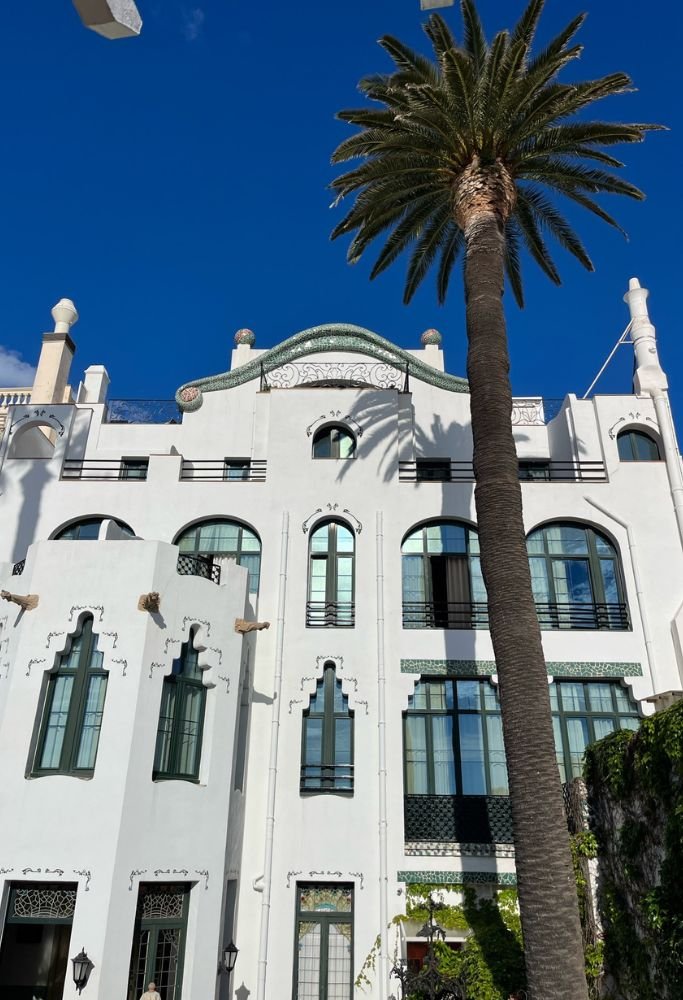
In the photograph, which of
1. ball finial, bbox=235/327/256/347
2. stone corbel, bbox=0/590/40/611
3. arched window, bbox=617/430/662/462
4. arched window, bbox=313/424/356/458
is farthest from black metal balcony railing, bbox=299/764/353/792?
ball finial, bbox=235/327/256/347

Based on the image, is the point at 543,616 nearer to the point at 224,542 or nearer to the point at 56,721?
the point at 224,542

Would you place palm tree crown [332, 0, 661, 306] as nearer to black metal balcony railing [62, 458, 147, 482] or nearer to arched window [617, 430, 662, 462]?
arched window [617, 430, 662, 462]

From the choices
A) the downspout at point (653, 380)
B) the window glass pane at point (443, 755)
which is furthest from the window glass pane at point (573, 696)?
the downspout at point (653, 380)

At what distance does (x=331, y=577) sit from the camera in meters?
18.9

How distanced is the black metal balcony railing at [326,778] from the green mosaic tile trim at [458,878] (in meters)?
2.07

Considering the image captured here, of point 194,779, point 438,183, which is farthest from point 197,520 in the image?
point 438,183

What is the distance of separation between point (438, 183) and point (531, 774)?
1203 centimetres

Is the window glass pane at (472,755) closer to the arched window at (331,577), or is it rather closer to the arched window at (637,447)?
the arched window at (331,577)

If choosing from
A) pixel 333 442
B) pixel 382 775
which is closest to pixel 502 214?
pixel 333 442

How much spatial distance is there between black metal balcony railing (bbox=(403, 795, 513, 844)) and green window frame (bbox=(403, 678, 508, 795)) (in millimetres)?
172

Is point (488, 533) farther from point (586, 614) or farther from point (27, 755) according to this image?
point (27, 755)

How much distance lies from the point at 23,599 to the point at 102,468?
6.48 meters

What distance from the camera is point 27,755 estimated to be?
46.5ft

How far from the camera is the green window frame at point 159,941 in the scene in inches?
524
